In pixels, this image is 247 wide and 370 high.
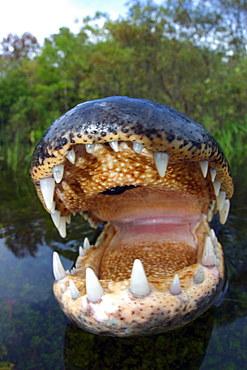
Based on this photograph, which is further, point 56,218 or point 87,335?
point 56,218

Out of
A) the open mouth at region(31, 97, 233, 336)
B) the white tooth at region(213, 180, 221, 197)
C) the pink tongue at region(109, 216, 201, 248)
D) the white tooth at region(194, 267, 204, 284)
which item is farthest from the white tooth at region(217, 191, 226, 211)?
the white tooth at region(194, 267, 204, 284)

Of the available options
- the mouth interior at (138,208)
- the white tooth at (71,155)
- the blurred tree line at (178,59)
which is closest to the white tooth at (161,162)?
the mouth interior at (138,208)

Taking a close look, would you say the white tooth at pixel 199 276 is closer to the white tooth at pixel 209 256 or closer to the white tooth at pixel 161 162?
the white tooth at pixel 209 256

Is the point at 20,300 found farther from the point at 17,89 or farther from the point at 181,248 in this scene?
the point at 17,89

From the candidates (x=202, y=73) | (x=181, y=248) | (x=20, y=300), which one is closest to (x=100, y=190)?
(x=181, y=248)

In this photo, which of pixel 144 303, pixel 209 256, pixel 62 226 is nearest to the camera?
pixel 144 303

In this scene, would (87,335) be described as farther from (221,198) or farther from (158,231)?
(221,198)

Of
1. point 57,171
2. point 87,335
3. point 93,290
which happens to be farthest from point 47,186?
point 87,335

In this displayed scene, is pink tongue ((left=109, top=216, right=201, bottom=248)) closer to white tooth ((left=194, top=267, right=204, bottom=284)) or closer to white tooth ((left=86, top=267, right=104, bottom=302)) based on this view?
white tooth ((left=194, top=267, right=204, bottom=284))

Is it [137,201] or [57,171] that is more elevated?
[57,171]
